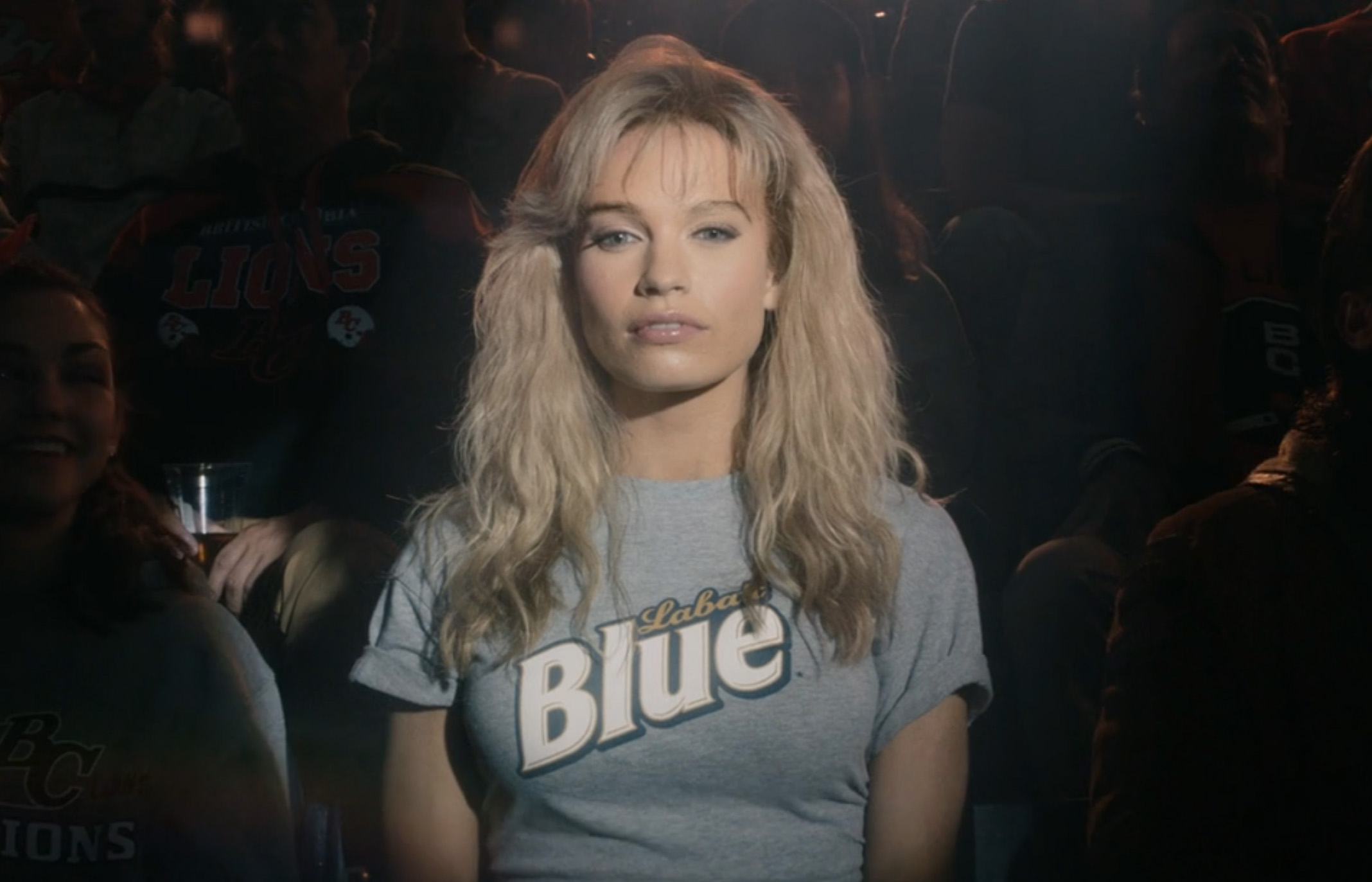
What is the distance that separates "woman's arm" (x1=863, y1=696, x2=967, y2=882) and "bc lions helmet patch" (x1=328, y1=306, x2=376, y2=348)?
3.40 feet

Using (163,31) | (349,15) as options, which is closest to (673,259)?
(349,15)

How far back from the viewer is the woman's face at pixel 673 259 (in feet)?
5.53

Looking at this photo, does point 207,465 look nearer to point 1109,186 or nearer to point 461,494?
point 461,494

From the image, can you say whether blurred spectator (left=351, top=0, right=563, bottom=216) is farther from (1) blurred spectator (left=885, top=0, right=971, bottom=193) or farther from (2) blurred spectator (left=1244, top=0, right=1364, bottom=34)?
(2) blurred spectator (left=1244, top=0, right=1364, bottom=34)

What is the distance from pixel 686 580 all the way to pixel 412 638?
0.36 m

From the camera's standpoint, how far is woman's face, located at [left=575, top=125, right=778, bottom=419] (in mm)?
1687

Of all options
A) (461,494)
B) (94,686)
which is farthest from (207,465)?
(461,494)

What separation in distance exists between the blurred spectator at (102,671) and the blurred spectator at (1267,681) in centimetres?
129

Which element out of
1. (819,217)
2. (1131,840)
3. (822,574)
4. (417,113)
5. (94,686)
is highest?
(417,113)

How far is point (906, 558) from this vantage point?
176cm

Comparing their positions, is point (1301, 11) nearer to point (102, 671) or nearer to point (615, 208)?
point (615, 208)

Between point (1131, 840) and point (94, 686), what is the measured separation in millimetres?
1556

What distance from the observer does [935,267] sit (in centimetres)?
214

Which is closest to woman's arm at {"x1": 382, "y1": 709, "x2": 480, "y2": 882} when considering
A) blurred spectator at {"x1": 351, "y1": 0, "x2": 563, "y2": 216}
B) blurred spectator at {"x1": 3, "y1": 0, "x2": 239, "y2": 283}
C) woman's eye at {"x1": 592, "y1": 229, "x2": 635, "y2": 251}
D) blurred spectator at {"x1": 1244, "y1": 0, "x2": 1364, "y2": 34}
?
woman's eye at {"x1": 592, "y1": 229, "x2": 635, "y2": 251}
